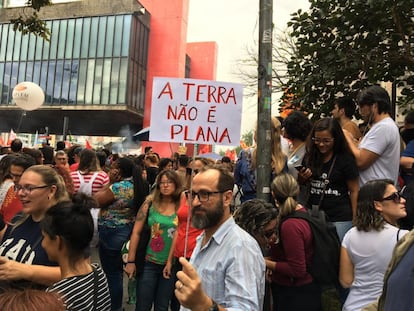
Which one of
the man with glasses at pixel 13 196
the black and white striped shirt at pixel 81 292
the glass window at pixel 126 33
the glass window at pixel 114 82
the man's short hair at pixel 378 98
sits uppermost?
the glass window at pixel 126 33

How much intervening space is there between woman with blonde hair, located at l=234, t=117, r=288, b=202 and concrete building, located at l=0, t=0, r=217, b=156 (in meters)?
26.4

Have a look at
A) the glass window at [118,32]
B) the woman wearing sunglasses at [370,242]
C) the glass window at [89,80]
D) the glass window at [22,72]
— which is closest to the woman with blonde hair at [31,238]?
the woman wearing sunglasses at [370,242]

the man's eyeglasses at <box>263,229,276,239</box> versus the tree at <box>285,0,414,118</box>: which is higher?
the tree at <box>285,0,414,118</box>

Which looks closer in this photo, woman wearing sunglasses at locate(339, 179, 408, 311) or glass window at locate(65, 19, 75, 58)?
woman wearing sunglasses at locate(339, 179, 408, 311)

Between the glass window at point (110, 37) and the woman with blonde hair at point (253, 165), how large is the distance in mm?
30930

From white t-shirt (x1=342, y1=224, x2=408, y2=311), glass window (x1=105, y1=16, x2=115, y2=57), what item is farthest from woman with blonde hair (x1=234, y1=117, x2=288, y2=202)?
glass window (x1=105, y1=16, x2=115, y2=57)

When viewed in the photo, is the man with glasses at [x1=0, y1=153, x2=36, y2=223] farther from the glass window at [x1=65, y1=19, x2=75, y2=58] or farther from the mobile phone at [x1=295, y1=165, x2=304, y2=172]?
the glass window at [x1=65, y1=19, x2=75, y2=58]

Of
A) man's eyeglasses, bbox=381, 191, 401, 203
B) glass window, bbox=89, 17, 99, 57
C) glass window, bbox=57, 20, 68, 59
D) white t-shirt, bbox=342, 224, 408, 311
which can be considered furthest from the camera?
glass window, bbox=57, 20, 68, 59

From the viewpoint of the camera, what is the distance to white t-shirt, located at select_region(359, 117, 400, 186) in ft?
12.2

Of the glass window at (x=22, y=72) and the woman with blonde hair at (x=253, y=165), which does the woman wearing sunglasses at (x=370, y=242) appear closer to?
the woman with blonde hair at (x=253, y=165)

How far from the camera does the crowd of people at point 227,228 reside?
2.10m

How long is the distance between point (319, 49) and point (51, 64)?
112ft

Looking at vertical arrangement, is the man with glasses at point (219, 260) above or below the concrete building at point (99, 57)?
below

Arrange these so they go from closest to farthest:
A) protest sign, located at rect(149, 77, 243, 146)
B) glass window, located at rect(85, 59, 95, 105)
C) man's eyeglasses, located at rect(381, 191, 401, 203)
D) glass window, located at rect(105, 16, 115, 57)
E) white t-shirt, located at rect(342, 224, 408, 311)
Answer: white t-shirt, located at rect(342, 224, 408, 311) → man's eyeglasses, located at rect(381, 191, 401, 203) → protest sign, located at rect(149, 77, 243, 146) → glass window, located at rect(105, 16, 115, 57) → glass window, located at rect(85, 59, 95, 105)
